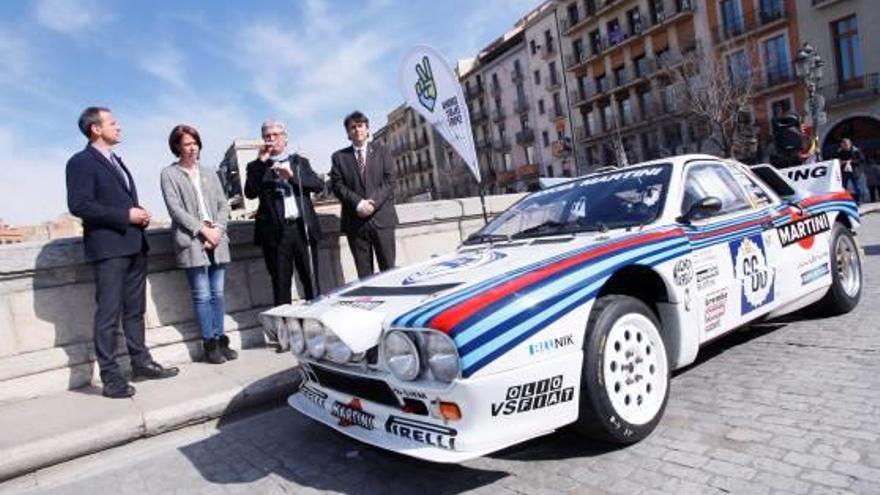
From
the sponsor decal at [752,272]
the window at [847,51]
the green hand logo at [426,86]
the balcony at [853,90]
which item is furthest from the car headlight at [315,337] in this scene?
the window at [847,51]

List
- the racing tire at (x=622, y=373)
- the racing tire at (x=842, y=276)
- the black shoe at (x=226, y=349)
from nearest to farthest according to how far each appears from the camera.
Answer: the racing tire at (x=622, y=373) → the racing tire at (x=842, y=276) → the black shoe at (x=226, y=349)

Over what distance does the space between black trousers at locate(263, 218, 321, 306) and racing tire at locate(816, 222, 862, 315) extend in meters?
4.07

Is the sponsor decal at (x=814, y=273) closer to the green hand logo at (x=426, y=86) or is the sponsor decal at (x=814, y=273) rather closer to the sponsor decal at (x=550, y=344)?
the sponsor decal at (x=550, y=344)

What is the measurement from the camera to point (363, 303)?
321cm

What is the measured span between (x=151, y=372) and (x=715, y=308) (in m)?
3.94

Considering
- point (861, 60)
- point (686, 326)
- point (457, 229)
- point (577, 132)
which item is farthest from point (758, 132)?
point (686, 326)

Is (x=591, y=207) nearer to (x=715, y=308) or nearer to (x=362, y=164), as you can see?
(x=715, y=308)

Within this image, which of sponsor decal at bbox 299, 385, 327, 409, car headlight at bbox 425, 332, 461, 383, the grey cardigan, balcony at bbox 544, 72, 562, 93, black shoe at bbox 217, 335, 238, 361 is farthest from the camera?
balcony at bbox 544, 72, 562, 93

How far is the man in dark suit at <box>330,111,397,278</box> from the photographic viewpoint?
5.65 m

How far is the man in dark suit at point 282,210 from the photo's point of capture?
17.9ft

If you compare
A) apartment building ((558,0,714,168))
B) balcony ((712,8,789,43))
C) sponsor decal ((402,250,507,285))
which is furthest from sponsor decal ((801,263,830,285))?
balcony ((712,8,789,43))

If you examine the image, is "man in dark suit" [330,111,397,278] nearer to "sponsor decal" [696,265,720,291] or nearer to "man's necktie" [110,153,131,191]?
"man's necktie" [110,153,131,191]

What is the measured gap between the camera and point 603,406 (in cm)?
286

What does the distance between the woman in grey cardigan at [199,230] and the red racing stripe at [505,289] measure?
306 centimetres
